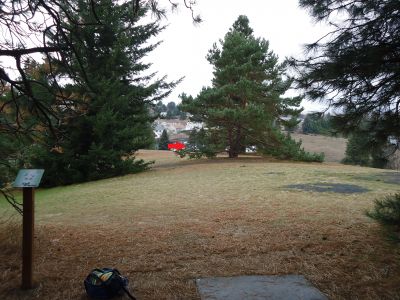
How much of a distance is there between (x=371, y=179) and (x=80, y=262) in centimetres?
876

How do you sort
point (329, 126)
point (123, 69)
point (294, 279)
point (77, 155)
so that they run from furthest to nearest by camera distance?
1. point (123, 69)
2. point (77, 155)
3. point (329, 126)
4. point (294, 279)

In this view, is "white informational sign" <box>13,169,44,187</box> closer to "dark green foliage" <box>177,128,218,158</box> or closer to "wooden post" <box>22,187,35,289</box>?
"wooden post" <box>22,187,35,289</box>

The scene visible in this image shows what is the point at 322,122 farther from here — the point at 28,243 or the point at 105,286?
the point at 28,243

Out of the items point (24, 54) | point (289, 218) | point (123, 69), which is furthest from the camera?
point (123, 69)

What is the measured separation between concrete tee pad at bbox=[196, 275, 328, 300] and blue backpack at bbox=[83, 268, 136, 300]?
666mm

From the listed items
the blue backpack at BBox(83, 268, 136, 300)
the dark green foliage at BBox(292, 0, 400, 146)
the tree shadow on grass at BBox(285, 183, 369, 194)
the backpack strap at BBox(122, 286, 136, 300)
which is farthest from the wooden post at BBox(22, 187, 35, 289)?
the tree shadow on grass at BBox(285, 183, 369, 194)

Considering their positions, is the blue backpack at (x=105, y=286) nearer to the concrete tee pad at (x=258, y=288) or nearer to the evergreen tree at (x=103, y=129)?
the concrete tee pad at (x=258, y=288)

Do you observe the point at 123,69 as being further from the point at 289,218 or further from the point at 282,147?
the point at 289,218

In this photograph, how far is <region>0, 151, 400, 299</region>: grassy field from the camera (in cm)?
321

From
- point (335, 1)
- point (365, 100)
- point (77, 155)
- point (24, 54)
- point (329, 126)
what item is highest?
point (335, 1)

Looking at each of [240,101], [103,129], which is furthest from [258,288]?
[240,101]

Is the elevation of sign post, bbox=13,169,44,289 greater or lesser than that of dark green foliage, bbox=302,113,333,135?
lesser

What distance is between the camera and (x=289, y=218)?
540cm

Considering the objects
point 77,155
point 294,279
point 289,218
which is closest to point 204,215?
point 289,218
